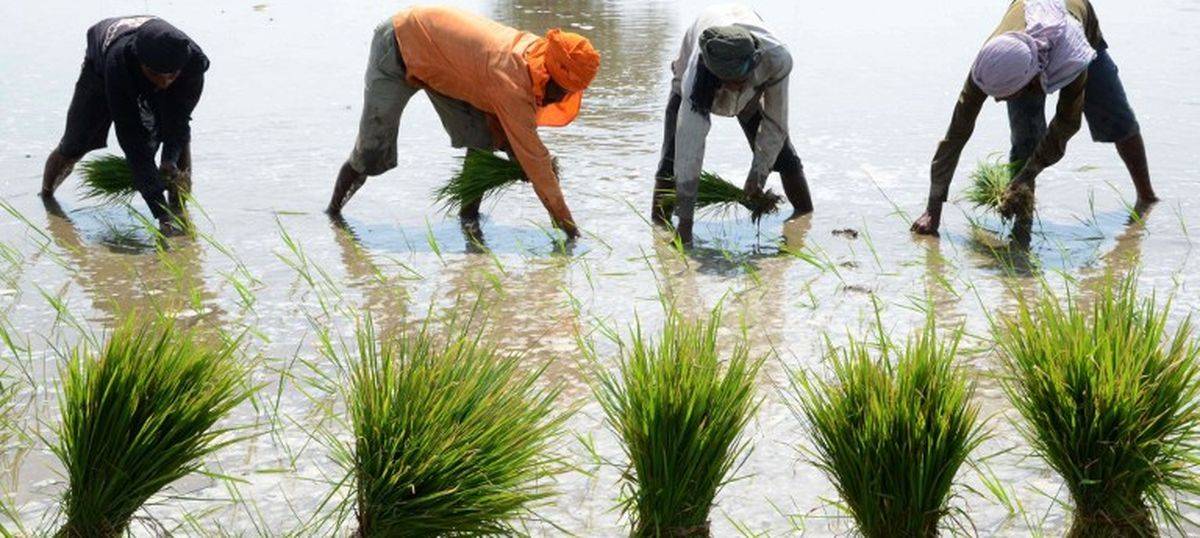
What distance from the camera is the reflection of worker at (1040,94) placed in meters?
5.32

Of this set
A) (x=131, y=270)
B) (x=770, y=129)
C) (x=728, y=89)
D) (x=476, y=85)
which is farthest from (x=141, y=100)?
(x=770, y=129)

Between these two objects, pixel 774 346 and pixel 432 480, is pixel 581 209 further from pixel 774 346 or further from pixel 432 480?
pixel 432 480

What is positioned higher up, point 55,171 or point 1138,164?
point 1138,164

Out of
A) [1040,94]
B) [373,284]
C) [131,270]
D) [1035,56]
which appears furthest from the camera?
[1040,94]

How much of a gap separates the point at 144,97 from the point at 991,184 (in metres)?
3.53

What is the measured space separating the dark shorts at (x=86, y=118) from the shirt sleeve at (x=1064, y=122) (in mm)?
3898

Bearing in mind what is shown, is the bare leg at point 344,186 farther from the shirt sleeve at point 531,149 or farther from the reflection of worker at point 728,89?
the reflection of worker at point 728,89

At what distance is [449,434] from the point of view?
3047mm

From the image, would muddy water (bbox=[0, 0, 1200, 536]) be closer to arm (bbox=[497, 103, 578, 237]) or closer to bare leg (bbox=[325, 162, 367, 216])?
bare leg (bbox=[325, 162, 367, 216])

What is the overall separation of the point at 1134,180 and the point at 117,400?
15.9 ft

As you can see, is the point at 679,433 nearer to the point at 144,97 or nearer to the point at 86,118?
the point at 144,97

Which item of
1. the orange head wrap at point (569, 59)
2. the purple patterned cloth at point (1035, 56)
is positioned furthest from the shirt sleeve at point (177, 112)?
the purple patterned cloth at point (1035, 56)

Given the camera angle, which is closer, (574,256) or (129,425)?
(129,425)

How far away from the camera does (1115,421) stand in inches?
124
